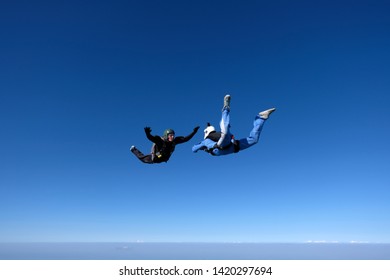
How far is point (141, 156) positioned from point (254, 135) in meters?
4.22

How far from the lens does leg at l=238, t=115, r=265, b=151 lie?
852 centimetres

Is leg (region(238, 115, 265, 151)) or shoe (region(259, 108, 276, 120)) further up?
shoe (region(259, 108, 276, 120))

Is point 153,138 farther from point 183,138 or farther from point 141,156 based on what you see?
point 141,156

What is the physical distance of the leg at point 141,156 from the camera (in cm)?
1022

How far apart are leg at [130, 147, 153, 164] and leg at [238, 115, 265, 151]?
336cm

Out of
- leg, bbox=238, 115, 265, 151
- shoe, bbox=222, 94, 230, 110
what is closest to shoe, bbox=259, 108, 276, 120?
leg, bbox=238, 115, 265, 151

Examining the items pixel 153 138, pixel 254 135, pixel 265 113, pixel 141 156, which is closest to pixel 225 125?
pixel 254 135

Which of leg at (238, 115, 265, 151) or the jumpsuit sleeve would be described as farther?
leg at (238, 115, 265, 151)

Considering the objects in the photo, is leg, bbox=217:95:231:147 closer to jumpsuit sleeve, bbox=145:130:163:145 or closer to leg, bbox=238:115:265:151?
leg, bbox=238:115:265:151

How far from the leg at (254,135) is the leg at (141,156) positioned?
3361mm

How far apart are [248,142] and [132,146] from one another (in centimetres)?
455
